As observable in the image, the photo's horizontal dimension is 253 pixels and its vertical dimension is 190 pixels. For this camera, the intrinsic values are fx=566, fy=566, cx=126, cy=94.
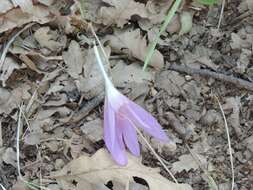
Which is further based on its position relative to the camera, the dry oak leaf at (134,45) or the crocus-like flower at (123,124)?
the dry oak leaf at (134,45)

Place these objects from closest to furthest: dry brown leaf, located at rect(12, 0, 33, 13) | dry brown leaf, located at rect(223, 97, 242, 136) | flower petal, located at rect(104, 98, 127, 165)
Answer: flower petal, located at rect(104, 98, 127, 165)
dry brown leaf, located at rect(223, 97, 242, 136)
dry brown leaf, located at rect(12, 0, 33, 13)

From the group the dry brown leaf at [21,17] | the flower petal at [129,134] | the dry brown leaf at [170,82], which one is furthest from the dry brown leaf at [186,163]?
the dry brown leaf at [21,17]

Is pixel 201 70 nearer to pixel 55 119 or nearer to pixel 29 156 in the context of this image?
pixel 55 119

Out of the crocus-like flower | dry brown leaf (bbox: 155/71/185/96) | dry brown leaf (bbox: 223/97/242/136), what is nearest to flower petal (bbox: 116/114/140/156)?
the crocus-like flower

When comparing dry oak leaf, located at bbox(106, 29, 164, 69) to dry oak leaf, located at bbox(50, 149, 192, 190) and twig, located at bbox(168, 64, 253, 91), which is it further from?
dry oak leaf, located at bbox(50, 149, 192, 190)

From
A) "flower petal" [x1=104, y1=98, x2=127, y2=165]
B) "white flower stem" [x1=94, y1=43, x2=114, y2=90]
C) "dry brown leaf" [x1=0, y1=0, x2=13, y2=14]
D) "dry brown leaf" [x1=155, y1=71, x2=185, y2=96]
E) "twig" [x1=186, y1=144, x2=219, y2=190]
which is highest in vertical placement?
"dry brown leaf" [x1=0, y1=0, x2=13, y2=14]

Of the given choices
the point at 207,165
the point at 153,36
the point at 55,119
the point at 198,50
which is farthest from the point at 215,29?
the point at 55,119

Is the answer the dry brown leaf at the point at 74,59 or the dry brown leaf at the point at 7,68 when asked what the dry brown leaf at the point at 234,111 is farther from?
the dry brown leaf at the point at 7,68
